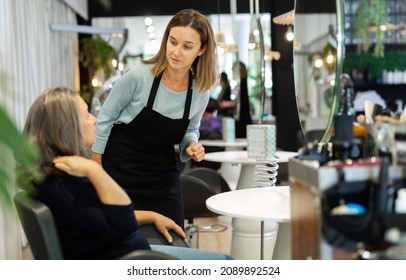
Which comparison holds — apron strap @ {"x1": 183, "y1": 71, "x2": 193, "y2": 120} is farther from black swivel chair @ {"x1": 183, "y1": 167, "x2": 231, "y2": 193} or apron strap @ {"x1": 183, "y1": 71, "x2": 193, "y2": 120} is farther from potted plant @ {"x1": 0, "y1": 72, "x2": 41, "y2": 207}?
potted plant @ {"x1": 0, "y1": 72, "x2": 41, "y2": 207}

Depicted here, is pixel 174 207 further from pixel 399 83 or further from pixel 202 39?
pixel 399 83

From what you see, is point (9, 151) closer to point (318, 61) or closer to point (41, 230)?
point (41, 230)

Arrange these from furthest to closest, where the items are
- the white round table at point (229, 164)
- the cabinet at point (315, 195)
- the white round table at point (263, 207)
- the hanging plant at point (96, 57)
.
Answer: the hanging plant at point (96, 57) → the white round table at point (229, 164) → the white round table at point (263, 207) → the cabinet at point (315, 195)

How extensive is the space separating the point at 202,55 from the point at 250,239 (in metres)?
0.85

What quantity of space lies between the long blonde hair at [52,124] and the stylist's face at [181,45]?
63cm

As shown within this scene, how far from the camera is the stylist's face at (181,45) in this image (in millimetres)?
2012

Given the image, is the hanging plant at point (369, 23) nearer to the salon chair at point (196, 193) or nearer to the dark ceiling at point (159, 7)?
the dark ceiling at point (159, 7)

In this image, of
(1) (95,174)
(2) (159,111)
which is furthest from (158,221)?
(1) (95,174)

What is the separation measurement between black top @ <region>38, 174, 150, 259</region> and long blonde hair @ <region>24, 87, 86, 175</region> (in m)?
0.05

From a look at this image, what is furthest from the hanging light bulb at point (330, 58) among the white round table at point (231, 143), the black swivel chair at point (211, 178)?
the white round table at point (231, 143)

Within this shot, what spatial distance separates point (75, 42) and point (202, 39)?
2673 millimetres

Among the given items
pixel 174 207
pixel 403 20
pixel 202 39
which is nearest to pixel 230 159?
pixel 174 207

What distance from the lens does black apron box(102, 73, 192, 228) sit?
2.09 metres

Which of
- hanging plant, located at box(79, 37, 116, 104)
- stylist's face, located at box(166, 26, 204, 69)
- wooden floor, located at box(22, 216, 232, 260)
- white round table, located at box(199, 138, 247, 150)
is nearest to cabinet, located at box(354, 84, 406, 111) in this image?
stylist's face, located at box(166, 26, 204, 69)
